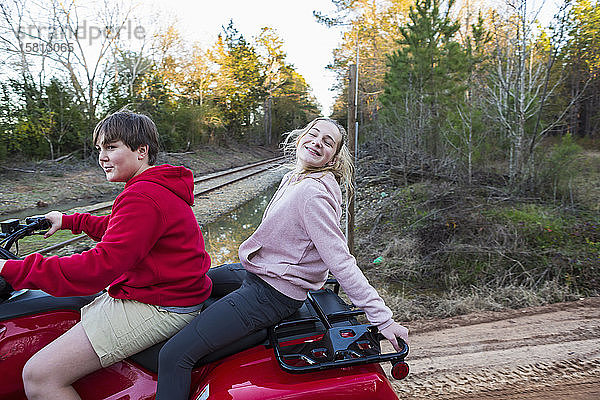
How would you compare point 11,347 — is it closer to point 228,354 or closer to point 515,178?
point 228,354

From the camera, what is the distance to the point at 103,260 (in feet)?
5.51

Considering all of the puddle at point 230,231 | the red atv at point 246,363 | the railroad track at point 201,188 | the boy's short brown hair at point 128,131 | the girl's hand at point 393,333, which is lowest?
the puddle at point 230,231

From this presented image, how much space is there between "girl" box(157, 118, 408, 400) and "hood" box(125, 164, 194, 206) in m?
0.38

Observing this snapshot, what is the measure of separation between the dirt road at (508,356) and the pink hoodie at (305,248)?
1.54m

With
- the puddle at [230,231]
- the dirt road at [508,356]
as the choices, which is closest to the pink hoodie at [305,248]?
the dirt road at [508,356]

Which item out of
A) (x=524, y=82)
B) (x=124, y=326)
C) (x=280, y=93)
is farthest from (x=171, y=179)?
(x=280, y=93)

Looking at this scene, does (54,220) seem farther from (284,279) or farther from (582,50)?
(582,50)

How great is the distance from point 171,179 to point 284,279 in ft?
2.22

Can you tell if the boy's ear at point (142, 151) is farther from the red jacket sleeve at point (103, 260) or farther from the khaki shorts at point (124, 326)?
the khaki shorts at point (124, 326)

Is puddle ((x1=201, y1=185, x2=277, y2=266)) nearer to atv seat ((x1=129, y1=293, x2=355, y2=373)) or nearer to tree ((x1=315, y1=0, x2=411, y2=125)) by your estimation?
atv seat ((x1=129, y1=293, x2=355, y2=373))

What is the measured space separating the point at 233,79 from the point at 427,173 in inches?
1050

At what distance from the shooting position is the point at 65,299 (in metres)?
1.89

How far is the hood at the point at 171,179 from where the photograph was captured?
1857mm

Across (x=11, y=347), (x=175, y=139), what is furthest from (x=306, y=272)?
(x=175, y=139)
